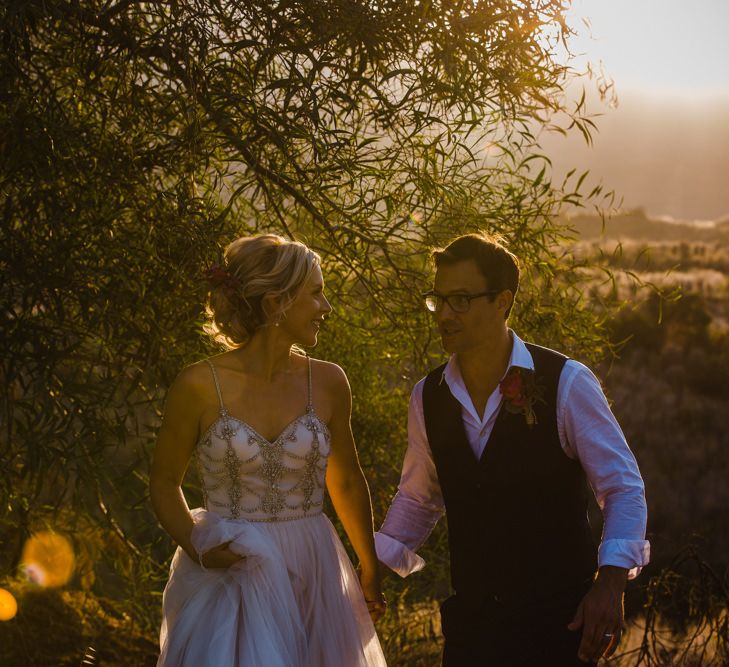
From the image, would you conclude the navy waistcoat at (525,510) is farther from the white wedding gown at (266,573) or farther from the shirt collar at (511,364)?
the white wedding gown at (266,573)

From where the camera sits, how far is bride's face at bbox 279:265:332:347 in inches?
129

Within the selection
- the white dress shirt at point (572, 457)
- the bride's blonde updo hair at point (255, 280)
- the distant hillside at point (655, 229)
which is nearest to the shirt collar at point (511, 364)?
the white dress shirt at point (572, 457)

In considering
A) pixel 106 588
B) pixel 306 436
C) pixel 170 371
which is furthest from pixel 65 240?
pixel 106 588

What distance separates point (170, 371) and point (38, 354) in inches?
28.8

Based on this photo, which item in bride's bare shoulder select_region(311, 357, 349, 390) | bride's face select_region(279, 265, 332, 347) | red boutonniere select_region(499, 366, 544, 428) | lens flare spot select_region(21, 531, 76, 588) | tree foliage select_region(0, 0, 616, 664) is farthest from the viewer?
lens flare spot select_region(21, 531, 76, 588)

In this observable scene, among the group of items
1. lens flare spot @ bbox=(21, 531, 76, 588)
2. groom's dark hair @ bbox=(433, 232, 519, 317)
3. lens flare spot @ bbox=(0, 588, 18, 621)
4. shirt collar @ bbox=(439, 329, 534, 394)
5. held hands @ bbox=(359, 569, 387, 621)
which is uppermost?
groom's dark hair @ bbox=(433, 232, 519, 317)

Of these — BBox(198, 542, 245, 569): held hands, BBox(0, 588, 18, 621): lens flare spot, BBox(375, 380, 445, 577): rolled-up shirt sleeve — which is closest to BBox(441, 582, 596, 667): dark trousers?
BBox(375, 380, 445, 577): rolled-up shirt sleeve

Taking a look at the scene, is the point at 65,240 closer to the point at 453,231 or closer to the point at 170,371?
the point at 170,371

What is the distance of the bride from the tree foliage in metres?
0.82

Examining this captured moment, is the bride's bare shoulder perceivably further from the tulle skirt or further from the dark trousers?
the dark trousers

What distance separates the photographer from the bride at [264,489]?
10.3 ft

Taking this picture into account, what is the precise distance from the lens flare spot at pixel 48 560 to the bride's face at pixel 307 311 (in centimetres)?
299

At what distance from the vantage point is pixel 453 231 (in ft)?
15.7

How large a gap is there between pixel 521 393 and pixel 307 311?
754 millimetres
